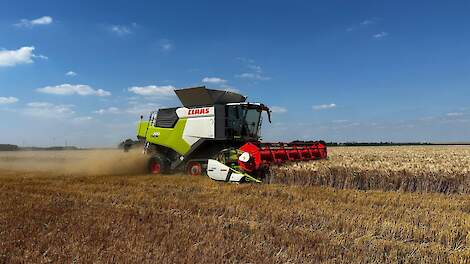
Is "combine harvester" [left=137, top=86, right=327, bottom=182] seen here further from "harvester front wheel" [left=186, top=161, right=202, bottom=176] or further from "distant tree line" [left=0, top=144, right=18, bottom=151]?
"distant tree line" [left=0, top=144, right=18, bottom=151]

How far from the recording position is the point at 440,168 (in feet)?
37.5

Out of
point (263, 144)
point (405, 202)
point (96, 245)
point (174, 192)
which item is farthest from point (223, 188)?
point (96, 245)

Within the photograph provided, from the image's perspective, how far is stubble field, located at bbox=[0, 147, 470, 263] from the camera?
4715 millimetres

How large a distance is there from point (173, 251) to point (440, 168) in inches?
357

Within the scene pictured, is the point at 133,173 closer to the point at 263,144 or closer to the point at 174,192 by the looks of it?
the point at 263,144

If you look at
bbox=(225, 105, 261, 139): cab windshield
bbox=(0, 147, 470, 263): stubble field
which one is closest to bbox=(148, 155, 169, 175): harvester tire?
bbox=(225, 105, 261, 139): cab windshield

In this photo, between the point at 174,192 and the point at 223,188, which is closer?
the point at 174,192

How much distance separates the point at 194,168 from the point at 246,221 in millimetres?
8563

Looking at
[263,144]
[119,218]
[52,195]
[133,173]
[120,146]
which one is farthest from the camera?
[120,146]

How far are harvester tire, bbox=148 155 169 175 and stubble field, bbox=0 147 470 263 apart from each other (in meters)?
4.22

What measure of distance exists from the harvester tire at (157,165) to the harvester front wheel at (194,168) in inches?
41.1

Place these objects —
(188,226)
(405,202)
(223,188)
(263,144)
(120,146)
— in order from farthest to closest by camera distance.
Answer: (120,146) < (263,144) < (223,188) < (405,202) < (188,226)

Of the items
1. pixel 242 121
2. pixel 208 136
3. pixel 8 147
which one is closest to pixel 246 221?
pixel 208 136

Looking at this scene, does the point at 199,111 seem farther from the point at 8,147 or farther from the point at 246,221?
the point at 8,147
